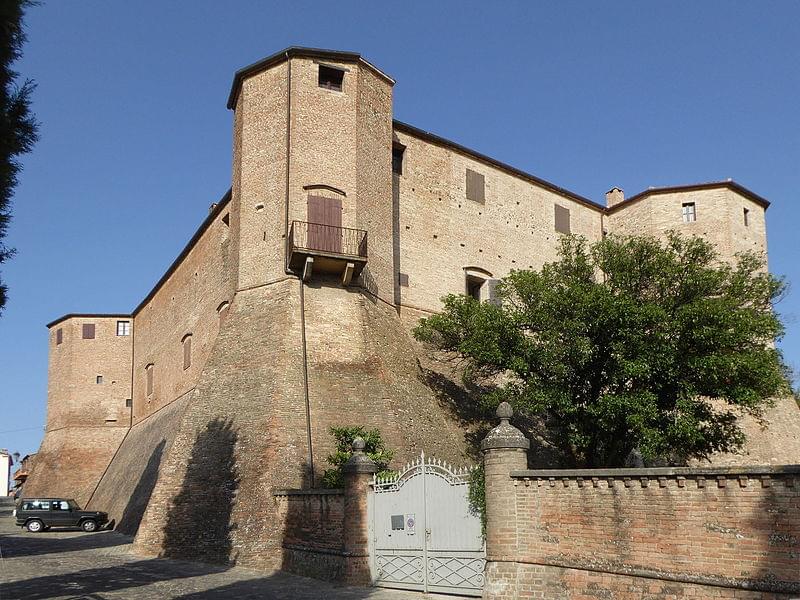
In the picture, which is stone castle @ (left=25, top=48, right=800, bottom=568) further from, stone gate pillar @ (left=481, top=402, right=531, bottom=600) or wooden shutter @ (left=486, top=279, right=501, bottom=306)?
stone gate pillar @ (left=481, top=402, right=531, bottom=600)

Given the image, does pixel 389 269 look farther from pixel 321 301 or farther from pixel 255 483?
pixel 255 483

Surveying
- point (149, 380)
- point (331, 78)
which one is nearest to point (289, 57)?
point (331, 78)

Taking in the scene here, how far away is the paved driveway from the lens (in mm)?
14133

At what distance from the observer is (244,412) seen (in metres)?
20.9

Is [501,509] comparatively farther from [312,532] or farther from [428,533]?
[312,532]

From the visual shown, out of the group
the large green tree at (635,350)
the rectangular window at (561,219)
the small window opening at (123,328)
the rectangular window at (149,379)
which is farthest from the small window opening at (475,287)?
the small window opening at (123,328)

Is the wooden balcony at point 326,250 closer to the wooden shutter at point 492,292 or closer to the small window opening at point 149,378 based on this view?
the wooden shutter at point 492,292

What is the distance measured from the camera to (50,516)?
30.4 metres

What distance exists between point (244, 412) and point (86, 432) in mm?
27009

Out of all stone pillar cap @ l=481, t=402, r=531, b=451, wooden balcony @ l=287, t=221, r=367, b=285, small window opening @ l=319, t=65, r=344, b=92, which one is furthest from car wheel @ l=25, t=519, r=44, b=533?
stone pillar cap @ l=481, t=402, r=531, b=451

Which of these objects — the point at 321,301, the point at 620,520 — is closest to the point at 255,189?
the point at 321,301

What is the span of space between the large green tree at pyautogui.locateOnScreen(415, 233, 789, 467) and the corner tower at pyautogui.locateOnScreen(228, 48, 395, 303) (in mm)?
4245

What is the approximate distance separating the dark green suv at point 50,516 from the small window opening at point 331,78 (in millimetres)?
18623

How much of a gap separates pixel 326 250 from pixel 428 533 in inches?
418
